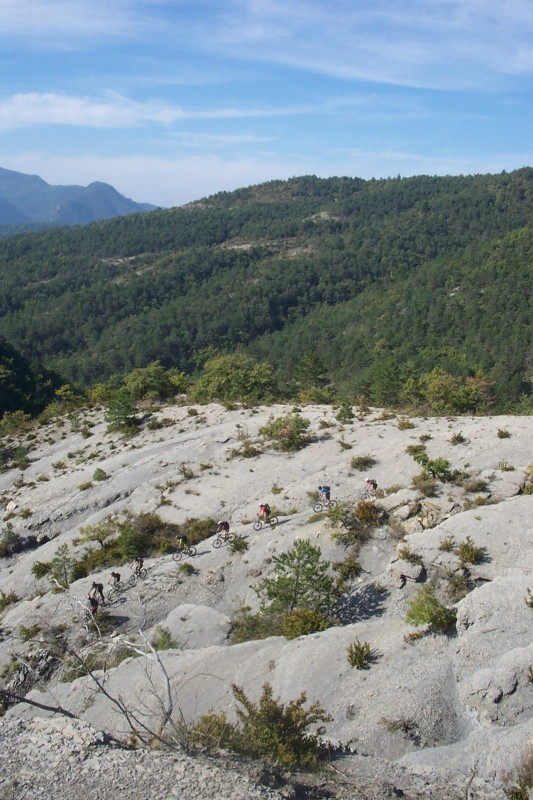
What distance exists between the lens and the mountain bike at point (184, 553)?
21.9 m

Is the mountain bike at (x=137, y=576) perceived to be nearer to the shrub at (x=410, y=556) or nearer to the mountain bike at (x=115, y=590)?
the mountain bike at (x=115, y=590)

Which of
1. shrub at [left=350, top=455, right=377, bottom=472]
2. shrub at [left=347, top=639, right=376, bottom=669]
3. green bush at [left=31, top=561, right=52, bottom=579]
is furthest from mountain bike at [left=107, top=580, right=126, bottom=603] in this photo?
shrub at [left=350, top=455, right=377, bottom=472]

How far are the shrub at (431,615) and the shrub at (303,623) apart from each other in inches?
102

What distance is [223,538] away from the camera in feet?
72.2

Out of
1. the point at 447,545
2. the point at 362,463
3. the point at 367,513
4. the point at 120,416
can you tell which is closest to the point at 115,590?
the point at 367,513

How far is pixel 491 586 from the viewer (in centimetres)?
1405

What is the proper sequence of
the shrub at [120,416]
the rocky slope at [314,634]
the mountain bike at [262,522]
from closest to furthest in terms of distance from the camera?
the rocky slope at [314,634] → the mountain bike at [262,522] → the shrub at [120,416]

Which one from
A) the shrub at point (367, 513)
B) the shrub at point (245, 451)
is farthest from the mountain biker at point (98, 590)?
the shrub at point (245, 451)

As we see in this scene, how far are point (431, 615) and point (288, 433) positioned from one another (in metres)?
16.6

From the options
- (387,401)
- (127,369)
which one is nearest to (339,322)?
(127,369)

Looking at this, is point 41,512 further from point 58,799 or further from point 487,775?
point 487,775

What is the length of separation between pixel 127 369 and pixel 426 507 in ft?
394

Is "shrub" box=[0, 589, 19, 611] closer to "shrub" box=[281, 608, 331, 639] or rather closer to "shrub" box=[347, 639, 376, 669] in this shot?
"shrub" box=[281, 608, 331, 639]

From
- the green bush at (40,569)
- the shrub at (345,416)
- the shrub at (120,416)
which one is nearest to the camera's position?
the green bush at (40,569)
